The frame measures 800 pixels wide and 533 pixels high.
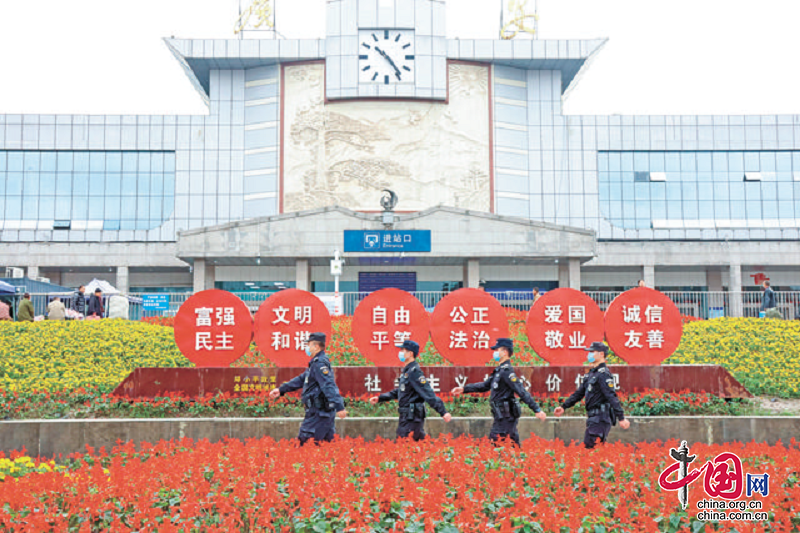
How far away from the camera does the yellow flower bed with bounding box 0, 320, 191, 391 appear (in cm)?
1080

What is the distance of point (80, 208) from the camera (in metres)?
39.0

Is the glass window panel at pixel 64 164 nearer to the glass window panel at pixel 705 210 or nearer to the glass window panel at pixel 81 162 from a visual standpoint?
the glass window panel at pixel 81 162

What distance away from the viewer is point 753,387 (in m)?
11.2

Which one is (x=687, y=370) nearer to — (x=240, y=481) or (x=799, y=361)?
(x=799, y=361)

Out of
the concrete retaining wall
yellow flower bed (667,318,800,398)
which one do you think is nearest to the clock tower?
yellow flower bed (667,318,800,398)

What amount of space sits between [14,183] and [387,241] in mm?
23046

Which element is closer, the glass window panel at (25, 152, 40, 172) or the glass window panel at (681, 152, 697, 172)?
the glass window panel at (25, 152, 40, 172)

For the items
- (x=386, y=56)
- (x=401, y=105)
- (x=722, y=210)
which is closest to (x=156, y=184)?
(x=401, y=105)

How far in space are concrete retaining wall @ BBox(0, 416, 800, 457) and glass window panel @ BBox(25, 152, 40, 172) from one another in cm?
3560

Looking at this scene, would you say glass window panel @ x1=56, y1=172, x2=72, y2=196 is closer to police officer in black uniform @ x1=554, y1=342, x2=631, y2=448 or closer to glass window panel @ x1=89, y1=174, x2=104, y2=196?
glass window panel @ x1=89, y1=174, x2=104, y2=196

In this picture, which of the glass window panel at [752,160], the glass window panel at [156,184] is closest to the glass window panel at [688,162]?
the glass window panel at [752,160]

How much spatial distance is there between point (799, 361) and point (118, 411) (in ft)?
36.5

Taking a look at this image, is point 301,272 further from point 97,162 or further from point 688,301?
point 688,301

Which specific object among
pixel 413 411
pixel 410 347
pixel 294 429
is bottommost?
pixel 294 429
